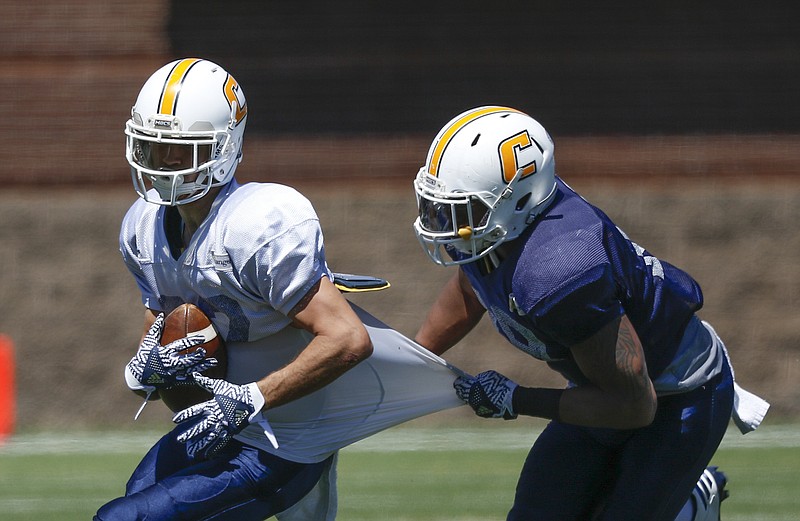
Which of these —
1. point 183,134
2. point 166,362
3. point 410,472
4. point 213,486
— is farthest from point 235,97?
point 410,472

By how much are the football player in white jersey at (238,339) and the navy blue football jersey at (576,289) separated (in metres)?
0.41

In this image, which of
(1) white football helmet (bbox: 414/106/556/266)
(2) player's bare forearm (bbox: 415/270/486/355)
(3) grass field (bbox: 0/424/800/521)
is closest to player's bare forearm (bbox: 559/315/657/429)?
(1) white football helmet (bbox: 414/106/556/266)

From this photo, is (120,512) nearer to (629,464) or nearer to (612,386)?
(612,386)

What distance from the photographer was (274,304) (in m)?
3.11

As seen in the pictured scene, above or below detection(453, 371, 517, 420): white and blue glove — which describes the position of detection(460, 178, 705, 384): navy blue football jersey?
above

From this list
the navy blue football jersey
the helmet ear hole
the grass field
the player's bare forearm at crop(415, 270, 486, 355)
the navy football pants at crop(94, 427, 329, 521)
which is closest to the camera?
the navy blue football jersey

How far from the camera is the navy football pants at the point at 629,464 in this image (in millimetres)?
3316

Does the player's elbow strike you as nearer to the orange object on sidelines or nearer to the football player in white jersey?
the football player in white jersey

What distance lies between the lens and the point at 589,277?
290cm

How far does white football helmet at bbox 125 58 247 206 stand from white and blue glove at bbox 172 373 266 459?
560 millimetres

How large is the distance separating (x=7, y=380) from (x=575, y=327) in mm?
5345

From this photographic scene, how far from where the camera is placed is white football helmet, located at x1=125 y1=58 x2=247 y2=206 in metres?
3.25

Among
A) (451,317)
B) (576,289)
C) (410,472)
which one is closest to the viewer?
(576,289)

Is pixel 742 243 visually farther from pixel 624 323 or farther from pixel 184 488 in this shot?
pixel 184 488
